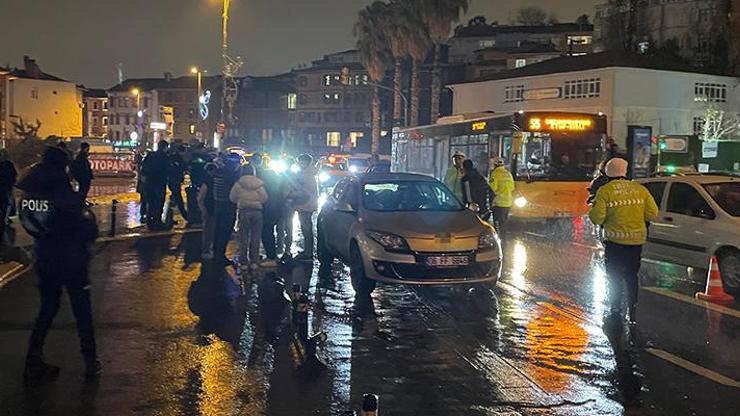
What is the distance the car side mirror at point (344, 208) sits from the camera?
1182cm

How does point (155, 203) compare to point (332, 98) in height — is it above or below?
below

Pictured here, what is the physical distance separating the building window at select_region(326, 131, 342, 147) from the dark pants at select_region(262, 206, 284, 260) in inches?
3132

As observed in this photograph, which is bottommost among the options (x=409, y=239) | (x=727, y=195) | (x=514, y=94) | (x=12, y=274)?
(x=12, y=274)

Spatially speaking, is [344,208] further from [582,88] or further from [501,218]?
[582,88]

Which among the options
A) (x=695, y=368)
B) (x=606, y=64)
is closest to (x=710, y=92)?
(x=606, y=64)

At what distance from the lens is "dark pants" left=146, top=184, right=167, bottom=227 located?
19188 millimetres

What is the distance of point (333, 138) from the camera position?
9412 centimetres

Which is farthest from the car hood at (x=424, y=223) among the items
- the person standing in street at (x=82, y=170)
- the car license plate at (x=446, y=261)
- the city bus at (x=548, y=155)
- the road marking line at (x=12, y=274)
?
the city bus at (x=548, y=155)

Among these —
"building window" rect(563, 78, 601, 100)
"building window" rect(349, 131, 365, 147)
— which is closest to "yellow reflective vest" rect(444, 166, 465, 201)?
"building window" rect(563, 78, 601, 100)

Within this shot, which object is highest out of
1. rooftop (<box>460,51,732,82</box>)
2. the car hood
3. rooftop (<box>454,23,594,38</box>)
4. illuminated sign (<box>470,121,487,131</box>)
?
rooftop (<box>454,23,594,38</box>)

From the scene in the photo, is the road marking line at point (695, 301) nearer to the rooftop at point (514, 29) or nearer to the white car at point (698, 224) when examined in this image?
the white car at point (698, 224)

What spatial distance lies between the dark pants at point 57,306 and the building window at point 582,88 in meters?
45.9

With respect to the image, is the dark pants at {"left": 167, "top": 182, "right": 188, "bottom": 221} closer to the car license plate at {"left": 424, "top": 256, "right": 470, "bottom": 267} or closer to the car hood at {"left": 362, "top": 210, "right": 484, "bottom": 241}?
the car hood at {"left": 362, "top": 210, "right": 484, "bottom": 241}

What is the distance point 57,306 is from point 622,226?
5.77m
